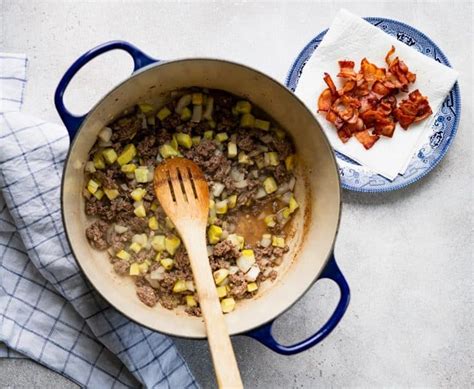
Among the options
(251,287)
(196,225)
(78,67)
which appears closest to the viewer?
(78,67)

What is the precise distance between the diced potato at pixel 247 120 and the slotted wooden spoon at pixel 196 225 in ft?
0.52


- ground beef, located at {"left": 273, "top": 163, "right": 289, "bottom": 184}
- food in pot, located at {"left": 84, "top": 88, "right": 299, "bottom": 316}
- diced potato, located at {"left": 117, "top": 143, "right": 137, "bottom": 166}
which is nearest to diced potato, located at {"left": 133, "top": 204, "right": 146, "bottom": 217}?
food in pot, located at {"left": 84, "top": 88, "right": 299, "bottom": 316}

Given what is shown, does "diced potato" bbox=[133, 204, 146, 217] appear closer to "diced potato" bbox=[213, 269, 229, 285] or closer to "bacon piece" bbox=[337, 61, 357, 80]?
"diced potato" bbox=[213, 269, 229, 285]

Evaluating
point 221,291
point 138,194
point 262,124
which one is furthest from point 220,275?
point 262,124

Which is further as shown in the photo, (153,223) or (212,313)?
(153,223)

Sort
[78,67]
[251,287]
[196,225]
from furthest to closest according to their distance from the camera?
[251,287], [196,225], [78,67]

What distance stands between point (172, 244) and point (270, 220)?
0.23m

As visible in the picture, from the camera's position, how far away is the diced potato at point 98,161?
1.47m

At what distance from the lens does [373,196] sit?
1607 millimetres

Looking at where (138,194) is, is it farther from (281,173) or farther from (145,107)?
(281,173)

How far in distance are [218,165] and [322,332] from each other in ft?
1.43

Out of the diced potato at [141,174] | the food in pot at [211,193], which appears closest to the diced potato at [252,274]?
the food in pot at [211,193]

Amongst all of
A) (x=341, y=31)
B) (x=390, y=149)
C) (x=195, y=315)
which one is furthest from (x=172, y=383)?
(x=341, y=31)

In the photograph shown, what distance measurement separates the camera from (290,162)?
5.05ft
